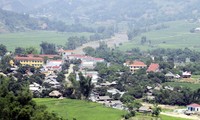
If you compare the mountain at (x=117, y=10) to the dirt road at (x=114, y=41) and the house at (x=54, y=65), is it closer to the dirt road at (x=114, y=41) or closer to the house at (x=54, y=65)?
the dirt road at (x=114, y=41)

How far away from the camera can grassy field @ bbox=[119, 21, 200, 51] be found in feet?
266

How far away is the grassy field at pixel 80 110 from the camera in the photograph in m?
33.0

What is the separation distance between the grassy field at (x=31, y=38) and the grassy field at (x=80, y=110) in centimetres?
3817

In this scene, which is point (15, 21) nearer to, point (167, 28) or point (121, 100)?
point (167, 28)

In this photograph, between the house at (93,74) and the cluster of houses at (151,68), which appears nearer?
the house at (93,74)

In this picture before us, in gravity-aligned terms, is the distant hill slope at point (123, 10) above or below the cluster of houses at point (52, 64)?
above

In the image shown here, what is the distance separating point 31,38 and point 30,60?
116 ft

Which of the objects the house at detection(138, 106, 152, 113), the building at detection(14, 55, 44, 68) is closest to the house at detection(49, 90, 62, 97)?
the house at detection(138, 106, 152, 113)

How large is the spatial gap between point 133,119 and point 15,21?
74.9 metres

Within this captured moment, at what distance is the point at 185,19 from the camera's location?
385 ft

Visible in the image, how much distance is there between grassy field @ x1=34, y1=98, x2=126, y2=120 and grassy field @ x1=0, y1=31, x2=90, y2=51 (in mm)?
38168

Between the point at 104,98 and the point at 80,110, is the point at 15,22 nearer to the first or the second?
the point at 104,98

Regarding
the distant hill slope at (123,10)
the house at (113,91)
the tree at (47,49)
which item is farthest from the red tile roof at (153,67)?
the distant hill slope at (123,10)

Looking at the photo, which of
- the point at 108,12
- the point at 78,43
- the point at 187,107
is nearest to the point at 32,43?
the point at 78,43
